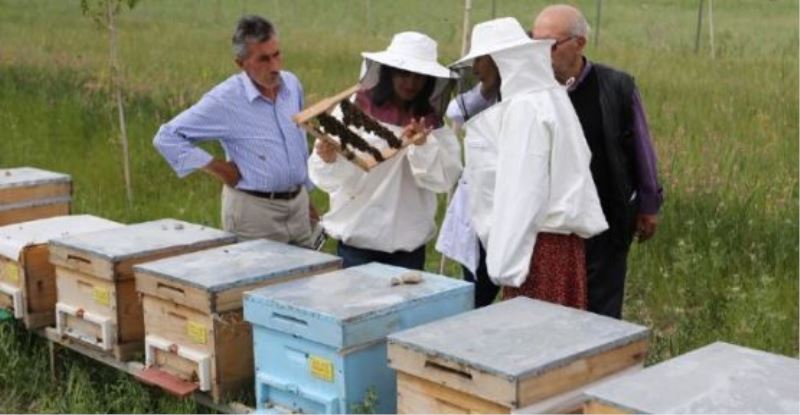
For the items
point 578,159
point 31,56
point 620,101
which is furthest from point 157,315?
point 31,56

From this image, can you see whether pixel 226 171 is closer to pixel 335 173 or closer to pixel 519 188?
pixel 335 173

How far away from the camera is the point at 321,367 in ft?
11.8

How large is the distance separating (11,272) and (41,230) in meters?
0.26

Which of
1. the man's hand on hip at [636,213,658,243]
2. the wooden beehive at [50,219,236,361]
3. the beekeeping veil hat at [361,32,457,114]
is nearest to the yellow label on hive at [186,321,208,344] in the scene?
the wooden beehive at [50,219,236,361]

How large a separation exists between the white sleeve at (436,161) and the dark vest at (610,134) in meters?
0.57

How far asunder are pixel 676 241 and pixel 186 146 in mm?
3205

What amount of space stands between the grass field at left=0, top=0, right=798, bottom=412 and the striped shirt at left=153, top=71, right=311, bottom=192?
109cm

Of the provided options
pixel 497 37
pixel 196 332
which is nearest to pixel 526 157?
pixel 497 37

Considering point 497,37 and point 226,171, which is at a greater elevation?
point 497,37

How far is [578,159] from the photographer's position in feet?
13.0

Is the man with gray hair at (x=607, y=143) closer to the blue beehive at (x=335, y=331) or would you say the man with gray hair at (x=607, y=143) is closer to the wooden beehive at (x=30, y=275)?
the blue beehive at (x=335, y=331)

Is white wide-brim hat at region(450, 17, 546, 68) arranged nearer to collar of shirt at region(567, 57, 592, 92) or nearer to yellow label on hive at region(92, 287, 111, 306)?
collar of shirt at region(567, 57, 592, 92)

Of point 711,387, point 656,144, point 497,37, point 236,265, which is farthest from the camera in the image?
point 656,144

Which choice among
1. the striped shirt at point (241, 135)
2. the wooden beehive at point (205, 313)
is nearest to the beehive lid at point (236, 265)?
the wooden beehive at point (205, 313)
